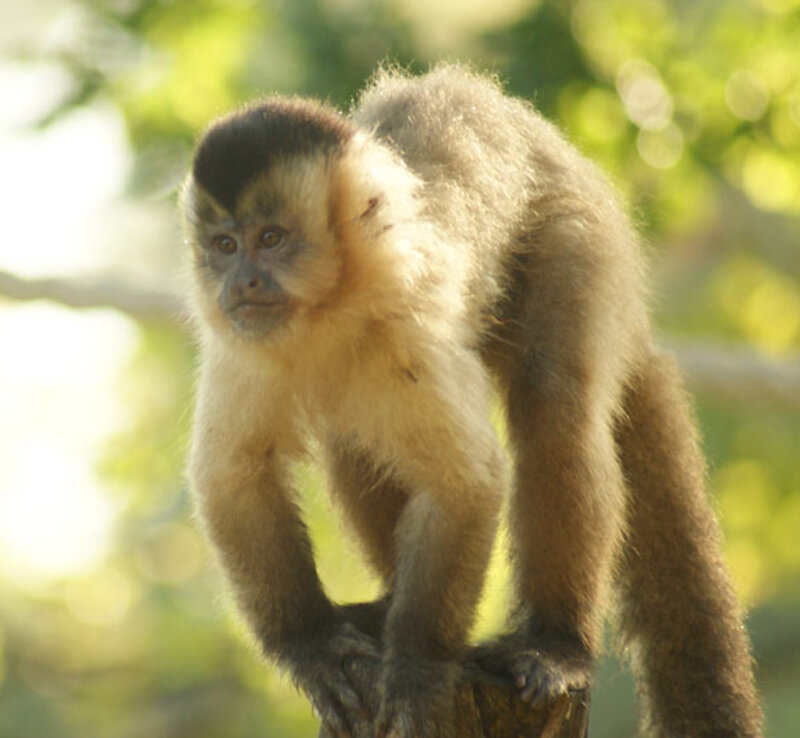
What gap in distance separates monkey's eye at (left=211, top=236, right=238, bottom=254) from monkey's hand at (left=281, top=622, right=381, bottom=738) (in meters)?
1.20

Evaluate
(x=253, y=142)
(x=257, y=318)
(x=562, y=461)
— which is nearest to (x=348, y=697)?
(x=562, y=461)

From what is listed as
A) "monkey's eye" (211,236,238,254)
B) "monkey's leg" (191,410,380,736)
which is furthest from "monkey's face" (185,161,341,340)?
"monkey's leg" (191,410,380,736)

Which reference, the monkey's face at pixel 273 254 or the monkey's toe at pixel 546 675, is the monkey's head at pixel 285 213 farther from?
the monkey's toe at pixel 546 675

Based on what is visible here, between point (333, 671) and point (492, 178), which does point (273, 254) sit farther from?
point (333, 671)

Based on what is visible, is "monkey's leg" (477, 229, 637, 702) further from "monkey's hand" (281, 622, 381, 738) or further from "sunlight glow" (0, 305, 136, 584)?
"sunlight glow" (0, 305, 136, 584)

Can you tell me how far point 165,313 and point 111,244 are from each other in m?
4.61

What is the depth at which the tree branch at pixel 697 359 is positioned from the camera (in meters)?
6.64

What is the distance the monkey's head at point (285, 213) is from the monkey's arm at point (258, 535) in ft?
0.95

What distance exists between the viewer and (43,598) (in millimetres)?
13469

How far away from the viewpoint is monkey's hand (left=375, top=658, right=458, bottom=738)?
3.71 metres

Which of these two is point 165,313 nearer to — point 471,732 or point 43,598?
point 471,732

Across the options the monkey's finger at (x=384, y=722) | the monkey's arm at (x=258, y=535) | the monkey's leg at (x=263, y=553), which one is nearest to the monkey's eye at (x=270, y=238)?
the monkey's arm at (x=258, y=535)

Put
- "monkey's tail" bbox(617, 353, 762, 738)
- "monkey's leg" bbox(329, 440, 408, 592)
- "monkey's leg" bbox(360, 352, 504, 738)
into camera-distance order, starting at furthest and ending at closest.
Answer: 1. "monkey's leg" bbox(329, 440, 408, 592)
2. "monkey's tail" bbox(617, 353, 762, 738)
3. "monkey's leg" bbox(360, 352, 504, 738)

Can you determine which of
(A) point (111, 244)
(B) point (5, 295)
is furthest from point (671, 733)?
(A) point (111, 244)
